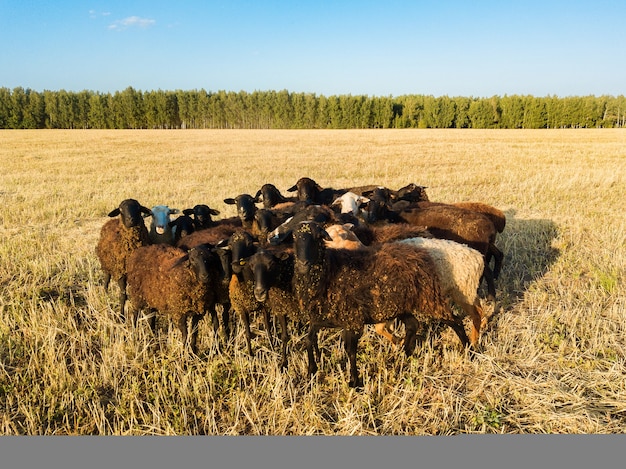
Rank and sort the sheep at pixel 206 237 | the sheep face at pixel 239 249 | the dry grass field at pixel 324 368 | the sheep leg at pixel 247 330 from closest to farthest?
1. the dry grass field at pixel 324 368
2. the sheep face at pixel 239 249
3. the sheep leg at pixel 247 330
4. the sheep at pixel 206 237

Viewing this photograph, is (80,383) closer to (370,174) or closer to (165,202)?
(165,202)

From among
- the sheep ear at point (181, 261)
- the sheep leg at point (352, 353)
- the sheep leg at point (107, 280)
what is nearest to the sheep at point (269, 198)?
the sheep leg at point (107, 280)

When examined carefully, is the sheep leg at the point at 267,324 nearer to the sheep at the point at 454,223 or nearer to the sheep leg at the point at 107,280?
the sheep leg at the point at 107,280

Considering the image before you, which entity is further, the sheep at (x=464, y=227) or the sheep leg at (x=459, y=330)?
the sheep at (x=464, y=227)

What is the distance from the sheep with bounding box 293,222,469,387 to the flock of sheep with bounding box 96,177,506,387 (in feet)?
0.04

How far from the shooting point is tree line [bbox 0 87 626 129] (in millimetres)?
91062

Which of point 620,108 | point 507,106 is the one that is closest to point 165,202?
point 507,106

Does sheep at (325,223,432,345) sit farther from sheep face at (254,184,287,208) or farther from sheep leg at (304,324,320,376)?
sheep face at (254,184,287,208)

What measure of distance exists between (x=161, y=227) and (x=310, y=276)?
3.80 meters

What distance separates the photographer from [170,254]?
20.7ft

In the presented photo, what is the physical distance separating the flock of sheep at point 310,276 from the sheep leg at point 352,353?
1cm

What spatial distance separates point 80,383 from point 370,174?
18147 millimetres

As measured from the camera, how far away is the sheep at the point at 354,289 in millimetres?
5039

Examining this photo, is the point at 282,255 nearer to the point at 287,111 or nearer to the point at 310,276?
the point at 310,276
